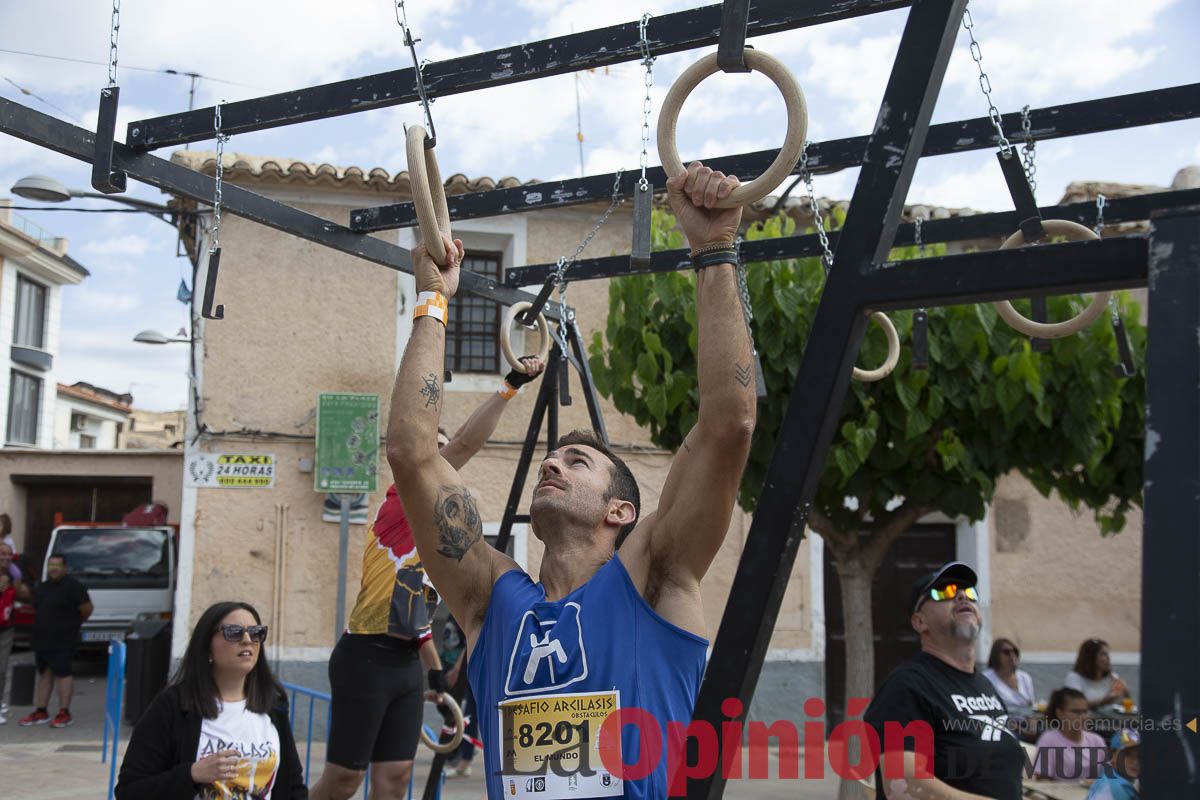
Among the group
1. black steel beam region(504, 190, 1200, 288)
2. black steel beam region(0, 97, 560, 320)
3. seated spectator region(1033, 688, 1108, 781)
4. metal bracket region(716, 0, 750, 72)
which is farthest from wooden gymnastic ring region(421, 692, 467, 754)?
metal bracket region(716, 0, 750, 72)

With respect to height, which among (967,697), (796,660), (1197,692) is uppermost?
(1197,692)

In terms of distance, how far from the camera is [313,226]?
4.21 m

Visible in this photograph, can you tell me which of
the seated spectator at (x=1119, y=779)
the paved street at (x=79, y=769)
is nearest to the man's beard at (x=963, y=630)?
the seated spectator at (x=1119, y=779)

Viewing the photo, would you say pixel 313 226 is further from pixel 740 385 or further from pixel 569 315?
pixel 740 385

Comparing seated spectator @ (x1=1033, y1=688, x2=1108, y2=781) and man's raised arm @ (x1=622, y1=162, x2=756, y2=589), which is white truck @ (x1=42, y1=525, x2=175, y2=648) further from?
man's raised arm @ (x1=622, y1=162, x2=756, y2=589)

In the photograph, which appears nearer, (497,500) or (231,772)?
(231,772)

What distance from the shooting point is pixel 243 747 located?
146 inches

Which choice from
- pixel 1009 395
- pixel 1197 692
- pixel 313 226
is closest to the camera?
pixel 1197 692

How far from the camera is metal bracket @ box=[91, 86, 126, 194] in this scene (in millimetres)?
3446

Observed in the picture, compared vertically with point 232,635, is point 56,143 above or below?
above

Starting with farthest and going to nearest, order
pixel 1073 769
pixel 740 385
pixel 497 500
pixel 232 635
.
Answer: pixel 497 500, pixel 1073 769, pixel 232 635, pixel 740 385

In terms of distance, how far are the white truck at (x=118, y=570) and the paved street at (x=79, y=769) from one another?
80.2 inches

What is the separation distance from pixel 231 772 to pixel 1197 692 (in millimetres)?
3066

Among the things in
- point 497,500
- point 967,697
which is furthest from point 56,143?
point 497,500
